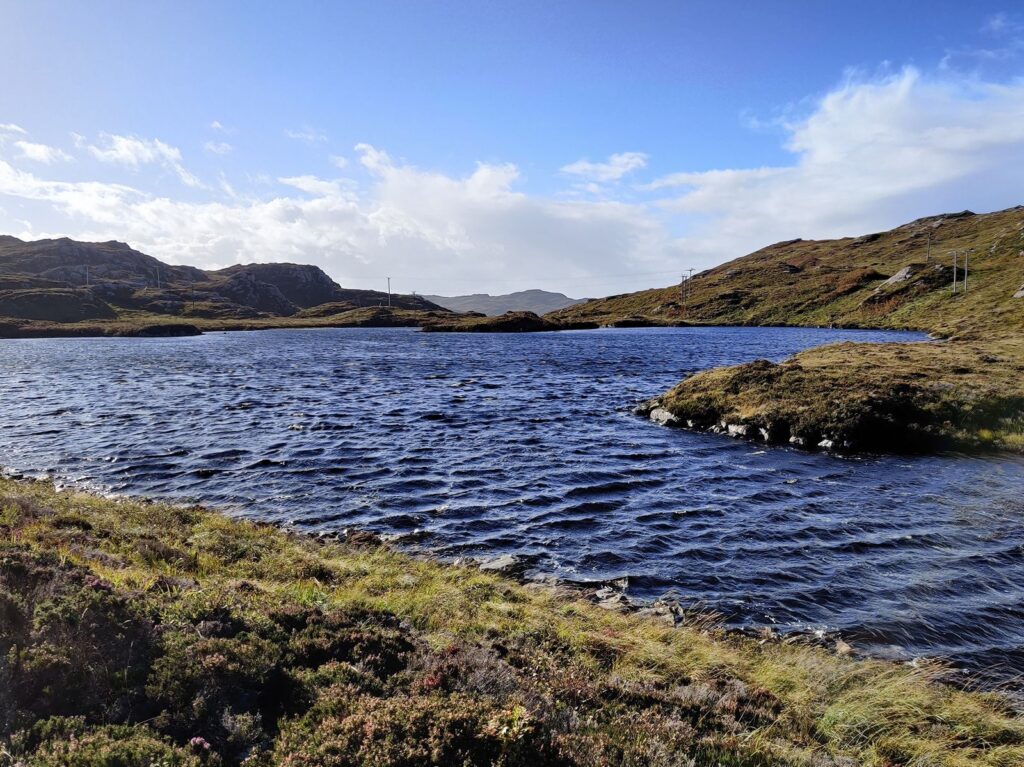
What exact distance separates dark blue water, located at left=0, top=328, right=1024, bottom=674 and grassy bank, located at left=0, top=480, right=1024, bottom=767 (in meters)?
2.83

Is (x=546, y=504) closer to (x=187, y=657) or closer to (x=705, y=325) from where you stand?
(x=187, y=657)

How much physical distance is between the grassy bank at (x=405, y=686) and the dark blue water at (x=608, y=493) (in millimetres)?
2834

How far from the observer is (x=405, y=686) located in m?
7.34

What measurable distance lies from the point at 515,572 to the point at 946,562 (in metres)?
11.0

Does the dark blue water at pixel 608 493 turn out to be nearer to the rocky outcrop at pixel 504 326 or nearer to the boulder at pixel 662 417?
the boulder at pixel 662 417

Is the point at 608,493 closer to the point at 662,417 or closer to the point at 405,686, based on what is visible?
the point at 662,417

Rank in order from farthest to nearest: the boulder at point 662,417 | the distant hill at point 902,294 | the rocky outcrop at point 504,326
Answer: the rocky outcrop at point 504,326
the distant hill at point 902,294
the boulder at point 662,417

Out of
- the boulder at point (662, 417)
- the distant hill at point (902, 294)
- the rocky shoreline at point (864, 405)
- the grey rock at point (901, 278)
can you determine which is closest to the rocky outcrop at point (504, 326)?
the distant hill at point (902, 294)

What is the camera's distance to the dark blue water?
12.9 meters

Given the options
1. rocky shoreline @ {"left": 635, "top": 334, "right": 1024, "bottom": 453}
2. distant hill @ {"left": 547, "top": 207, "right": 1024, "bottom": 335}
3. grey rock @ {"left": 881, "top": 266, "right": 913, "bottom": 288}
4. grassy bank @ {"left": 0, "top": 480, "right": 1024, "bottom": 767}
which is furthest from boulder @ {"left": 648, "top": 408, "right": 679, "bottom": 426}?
grey rock @ {"left": 881, "top": 266, "right": 913, "bottom": 288}

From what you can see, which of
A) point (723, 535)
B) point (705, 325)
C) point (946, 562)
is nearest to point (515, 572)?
point (723, 535)

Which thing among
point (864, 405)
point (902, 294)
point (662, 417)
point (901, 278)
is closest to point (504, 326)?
point (902, 294)

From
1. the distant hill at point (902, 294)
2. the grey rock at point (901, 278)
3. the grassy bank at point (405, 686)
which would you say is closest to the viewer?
the grassy bank at point (405, 686)

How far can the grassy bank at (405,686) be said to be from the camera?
5.99 metres
